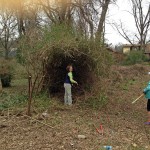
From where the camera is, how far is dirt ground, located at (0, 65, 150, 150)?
654cm

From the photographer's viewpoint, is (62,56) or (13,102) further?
(62,56)

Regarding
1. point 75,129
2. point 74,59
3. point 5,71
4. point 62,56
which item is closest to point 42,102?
point 62,56

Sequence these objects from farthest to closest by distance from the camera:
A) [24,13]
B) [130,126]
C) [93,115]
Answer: [24,13]
[93,115]
[130,126]

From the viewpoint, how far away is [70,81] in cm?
1057

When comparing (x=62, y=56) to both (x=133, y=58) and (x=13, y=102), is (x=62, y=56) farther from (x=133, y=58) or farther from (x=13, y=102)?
(x=133, y=58)

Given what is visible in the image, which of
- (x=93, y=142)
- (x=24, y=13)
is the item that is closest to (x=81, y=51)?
(x=93, y=142)

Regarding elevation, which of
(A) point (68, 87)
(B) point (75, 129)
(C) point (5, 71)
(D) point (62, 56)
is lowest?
(B) point (75, 129)

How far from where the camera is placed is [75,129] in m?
7.55

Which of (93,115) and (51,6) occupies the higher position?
(51,6)

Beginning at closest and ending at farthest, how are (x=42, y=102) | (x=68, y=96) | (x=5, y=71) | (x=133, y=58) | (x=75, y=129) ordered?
(x=75, y=129) → (x=42, y=102) → (x=68, y=96) → (x=5, y=71) → (x=133, y=58)

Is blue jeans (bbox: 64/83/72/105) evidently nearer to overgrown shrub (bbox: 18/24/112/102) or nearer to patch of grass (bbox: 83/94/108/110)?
patch of grass (bbox: 83/94/108/110)

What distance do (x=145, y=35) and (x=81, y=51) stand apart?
44487mm

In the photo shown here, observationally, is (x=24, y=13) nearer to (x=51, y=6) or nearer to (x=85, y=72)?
(x=51, y=6)

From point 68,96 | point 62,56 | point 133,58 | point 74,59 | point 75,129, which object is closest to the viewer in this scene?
point 75,129
